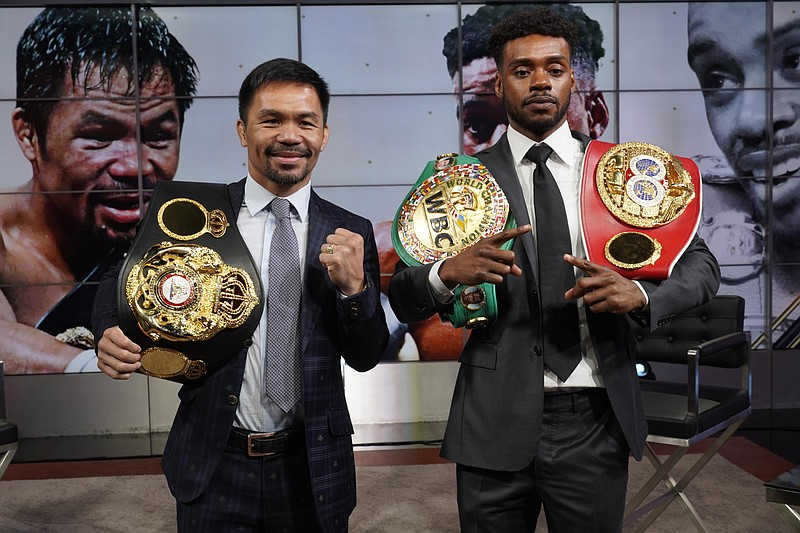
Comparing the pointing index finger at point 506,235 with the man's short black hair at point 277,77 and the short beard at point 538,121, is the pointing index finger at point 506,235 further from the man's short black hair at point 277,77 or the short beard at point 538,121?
the man's short black hair at point 277,77

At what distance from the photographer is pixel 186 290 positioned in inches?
56.6

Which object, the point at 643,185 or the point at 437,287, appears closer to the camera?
the point at 437,287

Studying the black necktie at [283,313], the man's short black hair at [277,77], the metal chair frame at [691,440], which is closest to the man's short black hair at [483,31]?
the metal chair frame at [691,440]

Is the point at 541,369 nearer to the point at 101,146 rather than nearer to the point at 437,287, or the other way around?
the point at 437,287

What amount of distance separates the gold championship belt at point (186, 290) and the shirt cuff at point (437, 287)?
13.2 inches

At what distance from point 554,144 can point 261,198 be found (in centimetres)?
62

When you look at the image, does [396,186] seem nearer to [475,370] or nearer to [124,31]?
[124,31]

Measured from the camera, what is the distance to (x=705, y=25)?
494cm

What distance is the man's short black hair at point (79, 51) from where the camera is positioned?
468cm

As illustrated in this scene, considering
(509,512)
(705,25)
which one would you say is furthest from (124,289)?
(705,25)

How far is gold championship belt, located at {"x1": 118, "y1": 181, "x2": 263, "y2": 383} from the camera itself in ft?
4.65

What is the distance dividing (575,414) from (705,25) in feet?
13.8

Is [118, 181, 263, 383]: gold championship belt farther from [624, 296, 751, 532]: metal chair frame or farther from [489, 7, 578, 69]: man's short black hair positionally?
[624, 296, 751, 532]: metal chair frame

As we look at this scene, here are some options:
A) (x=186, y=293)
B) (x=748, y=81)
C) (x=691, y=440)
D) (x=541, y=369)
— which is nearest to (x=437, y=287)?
(x=541, y=369)
